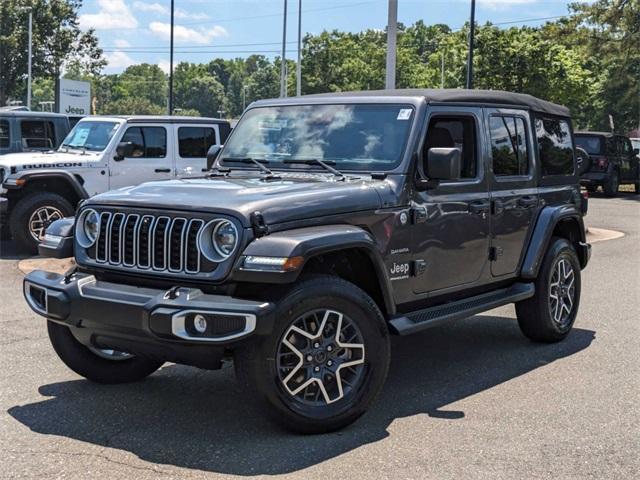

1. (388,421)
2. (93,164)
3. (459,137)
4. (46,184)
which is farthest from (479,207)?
(46,184)

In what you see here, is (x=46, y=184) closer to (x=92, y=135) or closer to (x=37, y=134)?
(x=92, y=135)

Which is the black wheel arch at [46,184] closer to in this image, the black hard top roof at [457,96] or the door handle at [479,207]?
the black hard top roof at [457,96]

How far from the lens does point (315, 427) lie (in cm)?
446

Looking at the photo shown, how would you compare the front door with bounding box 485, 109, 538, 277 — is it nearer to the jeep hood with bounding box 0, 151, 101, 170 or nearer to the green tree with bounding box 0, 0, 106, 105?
the jeep hood with bounding box 0, 151, 101, 170

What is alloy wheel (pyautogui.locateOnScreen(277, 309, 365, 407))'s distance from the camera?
14.4ft

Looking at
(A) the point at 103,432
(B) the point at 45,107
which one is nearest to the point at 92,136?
(A) the point at 103,432

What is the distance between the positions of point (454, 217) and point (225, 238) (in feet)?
6.29

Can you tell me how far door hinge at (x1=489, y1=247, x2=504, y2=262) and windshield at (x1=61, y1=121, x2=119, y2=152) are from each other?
7.58m

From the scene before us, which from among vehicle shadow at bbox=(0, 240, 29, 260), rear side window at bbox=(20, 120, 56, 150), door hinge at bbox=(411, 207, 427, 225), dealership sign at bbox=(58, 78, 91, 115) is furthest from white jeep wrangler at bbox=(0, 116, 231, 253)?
dealership sign at bbox=(58, 78, 91, 115)

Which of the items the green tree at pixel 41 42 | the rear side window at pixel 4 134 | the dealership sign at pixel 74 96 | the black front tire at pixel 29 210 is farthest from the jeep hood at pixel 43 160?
the green tree at pixel 41 42

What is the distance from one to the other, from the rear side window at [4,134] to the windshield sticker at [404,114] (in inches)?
423

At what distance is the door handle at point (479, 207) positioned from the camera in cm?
579

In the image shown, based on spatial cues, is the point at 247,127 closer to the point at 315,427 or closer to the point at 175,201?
the point at 175,201

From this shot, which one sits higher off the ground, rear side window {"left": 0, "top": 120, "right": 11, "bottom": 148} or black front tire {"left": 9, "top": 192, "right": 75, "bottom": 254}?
rear side window {"left": 0, "top": 120, "right": 11, "bottom": 148}
